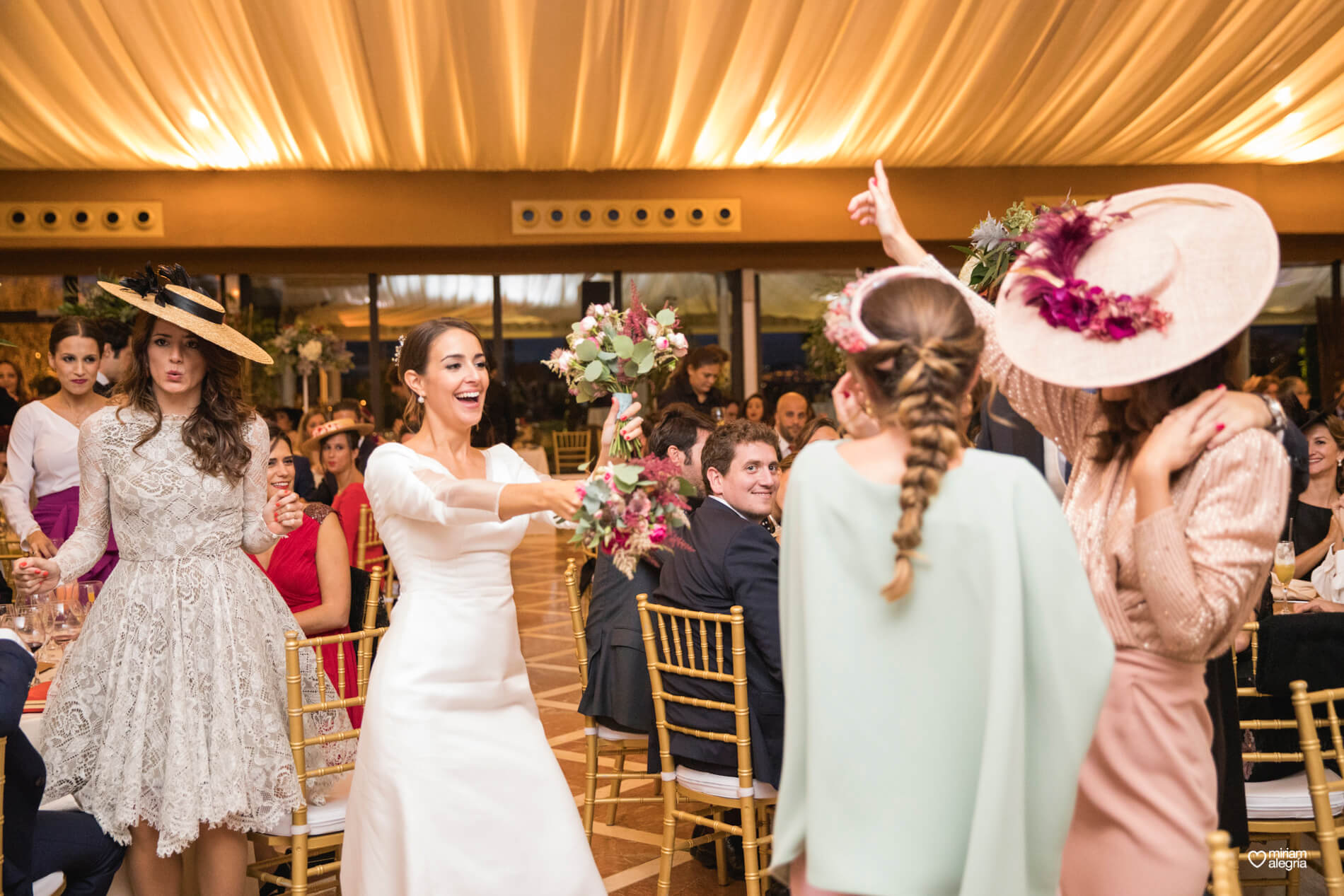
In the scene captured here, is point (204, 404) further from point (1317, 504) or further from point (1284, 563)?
point (1317, 504)

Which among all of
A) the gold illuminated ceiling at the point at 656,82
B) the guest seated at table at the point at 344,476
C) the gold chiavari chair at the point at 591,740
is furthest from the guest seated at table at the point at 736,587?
the gold illuminated ceiling at the point at 656,82

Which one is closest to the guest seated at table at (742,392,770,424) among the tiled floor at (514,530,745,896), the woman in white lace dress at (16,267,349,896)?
the tiled floor at (514,530,745,896)

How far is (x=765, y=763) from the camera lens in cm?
289

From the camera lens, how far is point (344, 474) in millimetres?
5906

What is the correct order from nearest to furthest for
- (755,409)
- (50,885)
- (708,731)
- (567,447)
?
(50,885) < (708,731) < (755,409) < (567,447)

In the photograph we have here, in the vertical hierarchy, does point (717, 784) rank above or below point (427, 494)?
below

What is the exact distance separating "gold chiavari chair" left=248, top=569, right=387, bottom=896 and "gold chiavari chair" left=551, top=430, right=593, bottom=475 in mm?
9500

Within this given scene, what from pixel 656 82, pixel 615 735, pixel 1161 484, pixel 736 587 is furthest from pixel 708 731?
pixel 656 82

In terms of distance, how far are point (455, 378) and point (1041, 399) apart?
1.31 metres

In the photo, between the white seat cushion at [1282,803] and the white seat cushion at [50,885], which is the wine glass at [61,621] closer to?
the white seat cushion at [50,885]

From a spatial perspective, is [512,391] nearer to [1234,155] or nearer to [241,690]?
[1234,155]

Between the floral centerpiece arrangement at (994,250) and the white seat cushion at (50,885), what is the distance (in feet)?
8.16

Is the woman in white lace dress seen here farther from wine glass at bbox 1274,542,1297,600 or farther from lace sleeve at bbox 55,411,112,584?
wine glass at bbox 1274,542,1297,600

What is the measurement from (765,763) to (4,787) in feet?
5.84
